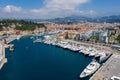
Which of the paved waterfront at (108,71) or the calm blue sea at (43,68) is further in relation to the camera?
the calm blue sea at (43,68)

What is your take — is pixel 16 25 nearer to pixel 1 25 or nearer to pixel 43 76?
pixel 1 25

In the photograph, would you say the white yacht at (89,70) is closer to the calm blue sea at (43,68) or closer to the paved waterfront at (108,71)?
the calm blue sea at (43,68)

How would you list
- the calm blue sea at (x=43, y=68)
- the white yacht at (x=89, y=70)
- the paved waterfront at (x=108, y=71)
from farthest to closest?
the calm blue sea at (x=43, y=68), the white yacht at (x=89, y=70), the paved waterfront at (x=108, y=71)

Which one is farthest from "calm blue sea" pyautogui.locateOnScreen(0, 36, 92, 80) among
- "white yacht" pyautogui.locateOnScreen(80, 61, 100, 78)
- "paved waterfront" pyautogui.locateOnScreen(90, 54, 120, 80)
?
"paved waterfront" pyautogui.locateOnScreen(90, 54, 120, 80)

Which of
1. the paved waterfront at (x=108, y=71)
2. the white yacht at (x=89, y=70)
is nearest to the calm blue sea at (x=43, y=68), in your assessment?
the white yacht at (x=89, y=70)

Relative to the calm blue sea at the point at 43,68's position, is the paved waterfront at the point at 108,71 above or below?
above

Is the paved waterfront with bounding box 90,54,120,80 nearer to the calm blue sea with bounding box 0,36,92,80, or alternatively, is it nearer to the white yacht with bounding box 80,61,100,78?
the white yacht with bounding box 80,61,100,78

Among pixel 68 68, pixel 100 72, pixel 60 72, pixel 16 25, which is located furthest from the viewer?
pixel 16 25

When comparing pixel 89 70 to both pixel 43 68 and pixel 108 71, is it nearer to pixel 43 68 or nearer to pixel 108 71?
pixel 108 71

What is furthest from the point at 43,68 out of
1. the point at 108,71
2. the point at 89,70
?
the point at 108,71

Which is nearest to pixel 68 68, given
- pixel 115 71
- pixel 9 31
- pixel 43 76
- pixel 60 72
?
pixel 60 72

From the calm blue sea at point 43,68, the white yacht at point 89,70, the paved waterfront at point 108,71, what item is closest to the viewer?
the paved waterfront at point 108,71
